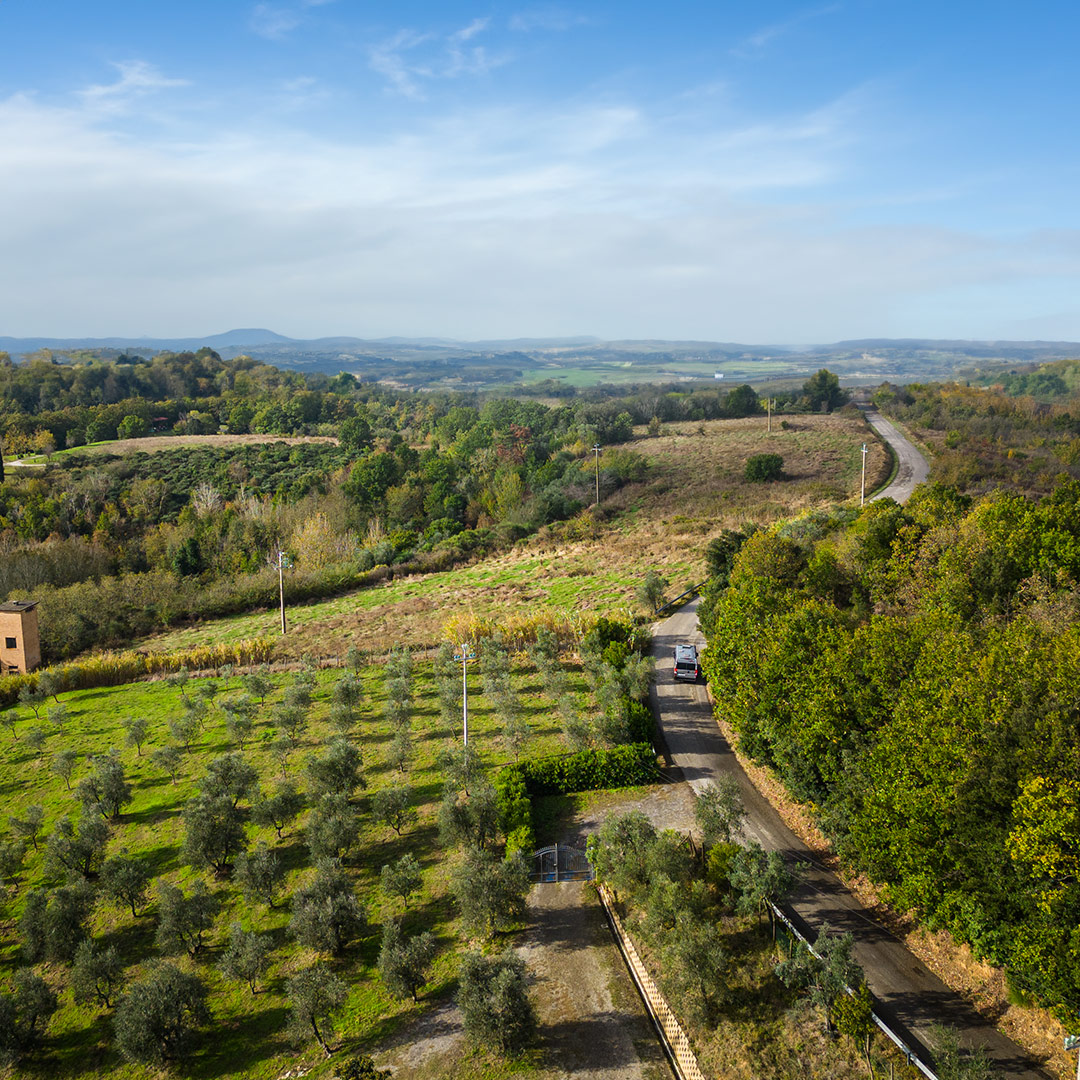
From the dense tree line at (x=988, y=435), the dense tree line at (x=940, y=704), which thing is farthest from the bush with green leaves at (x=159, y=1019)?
the dense tree line at (x=988, y=435)

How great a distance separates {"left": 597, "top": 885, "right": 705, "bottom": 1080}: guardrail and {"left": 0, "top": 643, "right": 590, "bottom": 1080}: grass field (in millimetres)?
2850

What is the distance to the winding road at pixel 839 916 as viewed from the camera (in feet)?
45.7

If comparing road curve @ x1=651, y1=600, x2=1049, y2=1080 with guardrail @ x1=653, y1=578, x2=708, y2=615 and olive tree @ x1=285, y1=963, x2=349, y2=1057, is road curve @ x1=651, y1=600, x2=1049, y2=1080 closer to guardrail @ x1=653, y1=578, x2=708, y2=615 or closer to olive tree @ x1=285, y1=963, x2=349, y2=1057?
olive tree @ x1=285, y1=963, x2=349, y2=1057

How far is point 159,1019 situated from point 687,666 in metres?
22.4

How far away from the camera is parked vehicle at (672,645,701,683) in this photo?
101ft

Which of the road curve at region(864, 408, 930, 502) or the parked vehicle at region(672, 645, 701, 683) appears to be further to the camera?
the road curve at region(864, 408, 930, 502)

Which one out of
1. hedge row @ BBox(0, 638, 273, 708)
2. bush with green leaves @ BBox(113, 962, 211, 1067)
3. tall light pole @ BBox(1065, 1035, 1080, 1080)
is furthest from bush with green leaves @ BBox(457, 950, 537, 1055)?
hedge row @ BBox(0, 638, 273, 708)

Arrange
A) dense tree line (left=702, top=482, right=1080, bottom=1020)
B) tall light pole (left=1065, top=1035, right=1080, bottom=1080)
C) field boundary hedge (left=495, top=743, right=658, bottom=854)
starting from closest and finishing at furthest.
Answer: tall light pole (left=1065, top=1035, right=1080, bottom=1080) → dense tree line (left=702, top=482, right=1080, bottom=1020) → field boundary hedge (left=495, top=743, right=658, bottom=854)

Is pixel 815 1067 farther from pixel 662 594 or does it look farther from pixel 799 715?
pixel 662 594

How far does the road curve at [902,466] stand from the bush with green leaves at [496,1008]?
39438 mm

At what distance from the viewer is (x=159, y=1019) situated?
45.0 feet

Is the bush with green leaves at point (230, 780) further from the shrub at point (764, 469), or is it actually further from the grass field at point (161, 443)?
the grass field at point (161, 443)

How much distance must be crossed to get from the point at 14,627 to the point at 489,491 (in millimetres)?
45125

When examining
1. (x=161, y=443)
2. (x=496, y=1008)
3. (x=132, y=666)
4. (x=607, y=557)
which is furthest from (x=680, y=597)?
(x=161, y=443)
